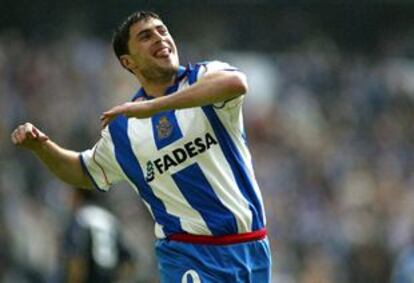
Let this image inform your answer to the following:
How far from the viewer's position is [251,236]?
802cm

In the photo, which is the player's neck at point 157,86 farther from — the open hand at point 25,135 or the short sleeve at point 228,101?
the open hand at point 25,135

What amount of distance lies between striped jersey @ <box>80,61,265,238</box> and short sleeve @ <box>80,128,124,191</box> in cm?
30

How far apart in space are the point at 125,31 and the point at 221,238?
121cm

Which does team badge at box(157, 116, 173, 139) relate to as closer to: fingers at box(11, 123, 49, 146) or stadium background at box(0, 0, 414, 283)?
fingers at box(11, 123, 49, 146)

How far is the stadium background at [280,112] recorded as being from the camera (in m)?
16.8

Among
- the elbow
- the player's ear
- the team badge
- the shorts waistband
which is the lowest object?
the shorts waistband

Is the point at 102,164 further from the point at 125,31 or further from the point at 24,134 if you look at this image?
the point at 125,31

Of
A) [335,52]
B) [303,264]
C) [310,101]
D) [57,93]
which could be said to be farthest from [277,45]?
[303,264]

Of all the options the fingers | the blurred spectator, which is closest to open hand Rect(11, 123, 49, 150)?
the fingers

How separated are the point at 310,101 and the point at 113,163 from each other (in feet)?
42.0

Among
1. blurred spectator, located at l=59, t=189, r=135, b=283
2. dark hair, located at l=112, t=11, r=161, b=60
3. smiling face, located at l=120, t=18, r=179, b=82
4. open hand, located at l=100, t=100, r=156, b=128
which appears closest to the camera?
open hand, located at l=100, t=100, r=156, b=128

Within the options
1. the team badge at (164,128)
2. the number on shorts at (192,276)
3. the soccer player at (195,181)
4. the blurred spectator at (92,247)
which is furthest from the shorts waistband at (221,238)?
the blurred spectator at (92,247)

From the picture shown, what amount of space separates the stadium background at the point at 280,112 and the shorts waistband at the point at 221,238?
5721 millimetres

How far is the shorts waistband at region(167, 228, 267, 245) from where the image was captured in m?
7.98
